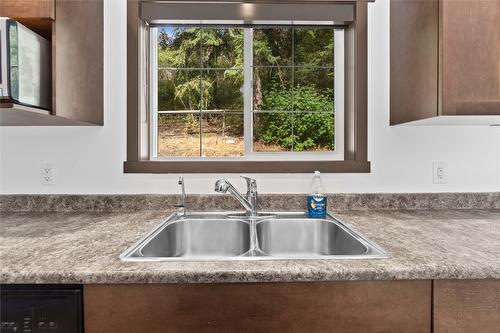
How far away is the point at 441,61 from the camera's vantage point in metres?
1.17

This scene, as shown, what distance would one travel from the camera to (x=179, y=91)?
1880 millimetres

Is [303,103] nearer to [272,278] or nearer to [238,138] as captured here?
[238,138]

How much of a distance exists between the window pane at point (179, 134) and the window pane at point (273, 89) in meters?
0.39

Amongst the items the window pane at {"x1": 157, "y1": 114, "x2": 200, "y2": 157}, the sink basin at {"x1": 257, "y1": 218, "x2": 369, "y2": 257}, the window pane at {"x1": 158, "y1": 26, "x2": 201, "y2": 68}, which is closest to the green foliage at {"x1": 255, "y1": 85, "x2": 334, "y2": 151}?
the window pane at {"x1": 157, "y1": 114, "x2": 200, "y2": 157}

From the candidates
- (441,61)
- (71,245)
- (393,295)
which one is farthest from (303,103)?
(71,245)

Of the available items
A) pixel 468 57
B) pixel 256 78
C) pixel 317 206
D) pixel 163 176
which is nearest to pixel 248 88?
pixel 256 78

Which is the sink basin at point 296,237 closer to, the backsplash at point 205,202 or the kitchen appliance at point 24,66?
the backsplash at point 205,202

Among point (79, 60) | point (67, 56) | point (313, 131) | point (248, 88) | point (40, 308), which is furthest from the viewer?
point (313, 131)

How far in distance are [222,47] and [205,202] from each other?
91cm

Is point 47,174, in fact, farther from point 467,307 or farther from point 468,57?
point 468,57

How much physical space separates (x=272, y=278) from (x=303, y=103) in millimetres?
1309

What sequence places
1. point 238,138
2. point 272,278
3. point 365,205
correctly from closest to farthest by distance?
point 272,278, point 365,205, point 238,138

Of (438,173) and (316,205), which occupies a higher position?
(438,173)

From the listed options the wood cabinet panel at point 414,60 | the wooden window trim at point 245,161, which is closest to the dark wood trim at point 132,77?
the wooden window trim at point 245,161
